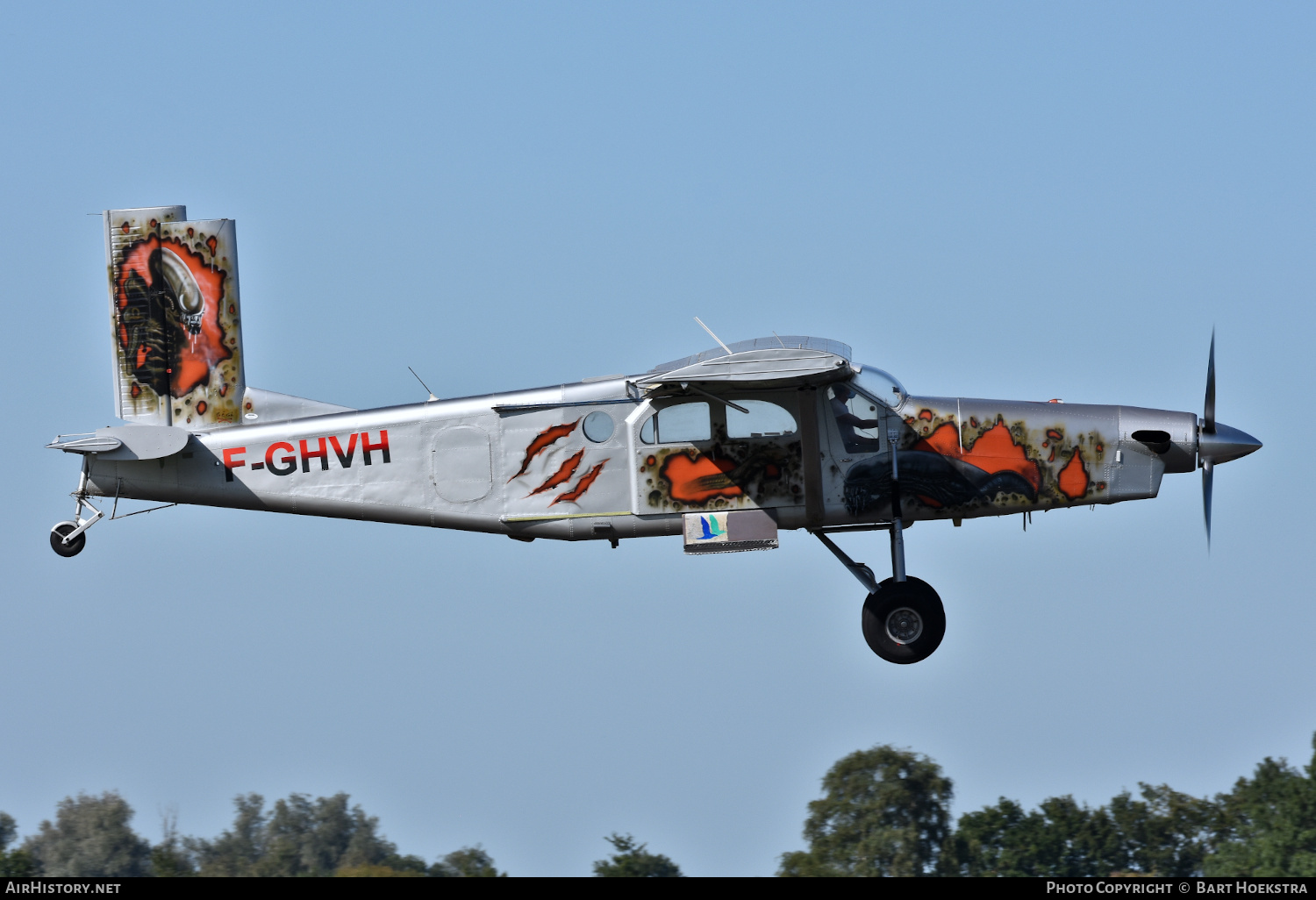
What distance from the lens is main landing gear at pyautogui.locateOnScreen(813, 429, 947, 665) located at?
1873 centimetres

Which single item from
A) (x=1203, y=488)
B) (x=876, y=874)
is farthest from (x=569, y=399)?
(x=876, y=874)

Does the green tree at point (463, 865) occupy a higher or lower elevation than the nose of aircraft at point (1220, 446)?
lower

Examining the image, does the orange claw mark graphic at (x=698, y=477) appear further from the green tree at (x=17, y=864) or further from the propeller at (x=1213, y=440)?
the green tree at (x=17, y=864)

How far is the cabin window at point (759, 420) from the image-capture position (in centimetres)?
1858

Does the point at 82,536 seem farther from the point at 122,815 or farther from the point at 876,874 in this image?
the point at 122,815

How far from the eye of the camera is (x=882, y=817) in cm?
4581

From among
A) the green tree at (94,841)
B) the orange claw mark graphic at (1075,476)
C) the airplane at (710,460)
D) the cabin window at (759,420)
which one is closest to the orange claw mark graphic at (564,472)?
the airplane at (710,460)

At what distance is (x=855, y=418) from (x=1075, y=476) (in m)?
2.54

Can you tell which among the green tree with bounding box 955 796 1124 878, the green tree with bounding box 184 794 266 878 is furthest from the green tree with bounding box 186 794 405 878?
the green tree with bounding box 955 796 1124 878

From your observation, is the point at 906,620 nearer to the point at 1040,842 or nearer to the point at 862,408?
the point at 862,408

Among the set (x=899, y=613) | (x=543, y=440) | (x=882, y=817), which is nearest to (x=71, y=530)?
(x=543, y=440)

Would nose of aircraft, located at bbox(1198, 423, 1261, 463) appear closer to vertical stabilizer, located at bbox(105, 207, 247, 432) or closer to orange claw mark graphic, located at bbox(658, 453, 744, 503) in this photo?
orange claw mark graphic, located at bbox(658, 453, 744, 503)

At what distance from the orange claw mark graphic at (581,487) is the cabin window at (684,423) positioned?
789 millimetres
